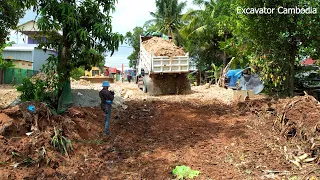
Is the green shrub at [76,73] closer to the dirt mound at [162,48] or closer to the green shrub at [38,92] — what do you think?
the green shrub at [38,92]

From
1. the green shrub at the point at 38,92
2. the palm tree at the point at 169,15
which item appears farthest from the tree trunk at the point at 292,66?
the palm tree at the point at 169,15

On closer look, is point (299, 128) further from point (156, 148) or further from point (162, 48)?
point (162, 48)

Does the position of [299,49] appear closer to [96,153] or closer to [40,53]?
[96,153]

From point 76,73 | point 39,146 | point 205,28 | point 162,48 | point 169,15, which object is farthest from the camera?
point 169,15

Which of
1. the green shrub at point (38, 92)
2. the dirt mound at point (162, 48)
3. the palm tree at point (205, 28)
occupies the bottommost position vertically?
the green shrub at point (38, 92)

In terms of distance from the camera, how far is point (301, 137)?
5820 mm

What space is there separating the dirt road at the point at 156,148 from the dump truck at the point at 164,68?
4.93 meters

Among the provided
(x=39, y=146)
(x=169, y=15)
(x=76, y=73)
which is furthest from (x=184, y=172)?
(x=169, y=15)

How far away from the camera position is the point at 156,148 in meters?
6.22

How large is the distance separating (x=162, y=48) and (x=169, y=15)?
2313 centimetres

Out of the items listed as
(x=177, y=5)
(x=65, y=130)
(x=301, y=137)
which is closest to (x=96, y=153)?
(x=65, y=130)

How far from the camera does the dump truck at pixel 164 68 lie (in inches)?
531

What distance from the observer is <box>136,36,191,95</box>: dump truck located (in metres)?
13.5

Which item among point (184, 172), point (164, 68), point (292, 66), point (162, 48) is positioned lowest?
point (184, 172)
